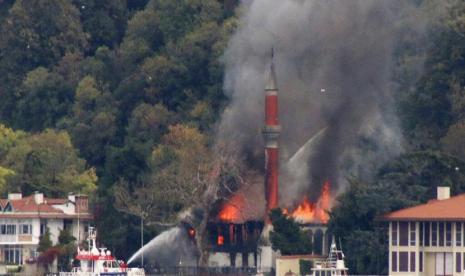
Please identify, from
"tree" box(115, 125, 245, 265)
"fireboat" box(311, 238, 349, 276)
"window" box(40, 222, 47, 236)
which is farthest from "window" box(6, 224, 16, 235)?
"fireboat" box(311, 238, 349, 276)

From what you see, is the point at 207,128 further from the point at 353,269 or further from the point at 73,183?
the point at 353,269

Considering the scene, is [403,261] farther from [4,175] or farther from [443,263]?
[4,175]

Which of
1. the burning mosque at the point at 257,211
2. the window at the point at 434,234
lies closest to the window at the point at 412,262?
the window at the point at 434,234

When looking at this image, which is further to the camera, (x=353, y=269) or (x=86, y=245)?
(x=86, y=245)

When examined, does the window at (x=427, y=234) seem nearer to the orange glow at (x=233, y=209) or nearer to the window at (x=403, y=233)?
the window at (x=403, y=233)

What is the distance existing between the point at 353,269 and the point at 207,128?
105 ft

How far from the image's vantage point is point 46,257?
176625mm

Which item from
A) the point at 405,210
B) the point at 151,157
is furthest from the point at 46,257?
the point at 405,210

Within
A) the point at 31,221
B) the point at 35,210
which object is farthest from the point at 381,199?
the point at 31,221

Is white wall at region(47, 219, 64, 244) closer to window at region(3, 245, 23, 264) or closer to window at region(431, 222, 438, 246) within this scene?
window at region(3, 245, 23, 264)

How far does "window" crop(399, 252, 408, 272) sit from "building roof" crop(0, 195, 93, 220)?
105 ft

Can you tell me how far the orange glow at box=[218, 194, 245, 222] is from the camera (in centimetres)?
18362

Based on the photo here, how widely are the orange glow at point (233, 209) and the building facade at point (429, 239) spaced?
24124mm

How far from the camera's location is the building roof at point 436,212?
518 ft
